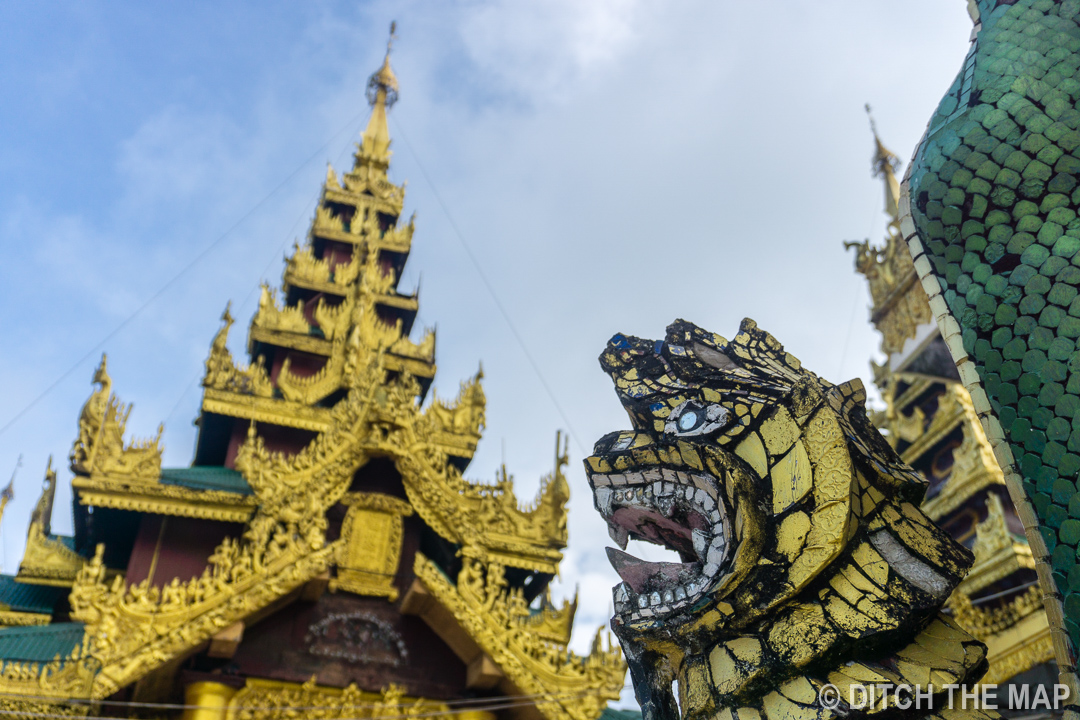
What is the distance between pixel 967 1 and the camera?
3389 mm

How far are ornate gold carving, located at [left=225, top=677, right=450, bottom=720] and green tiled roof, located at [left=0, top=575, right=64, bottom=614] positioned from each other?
3606 mm

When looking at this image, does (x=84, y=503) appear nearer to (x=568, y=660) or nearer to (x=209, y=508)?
(x=209, y=508)

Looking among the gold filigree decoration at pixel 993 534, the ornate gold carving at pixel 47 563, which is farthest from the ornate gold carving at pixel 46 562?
the gold filigree decoration at pixel 993 534

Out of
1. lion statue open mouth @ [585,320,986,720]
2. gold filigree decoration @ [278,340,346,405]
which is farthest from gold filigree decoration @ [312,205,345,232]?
lion statue open mouth @ [585,320,986,720]

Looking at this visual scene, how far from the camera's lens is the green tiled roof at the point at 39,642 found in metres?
7.53

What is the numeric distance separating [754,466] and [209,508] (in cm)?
777

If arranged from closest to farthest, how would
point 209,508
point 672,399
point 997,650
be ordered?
point 672,399 → point 209,508 → point 997,650

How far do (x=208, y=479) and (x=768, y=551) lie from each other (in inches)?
359

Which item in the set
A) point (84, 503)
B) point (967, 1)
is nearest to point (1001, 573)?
point (967, 1)

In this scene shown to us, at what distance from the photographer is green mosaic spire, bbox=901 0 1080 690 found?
258 cm

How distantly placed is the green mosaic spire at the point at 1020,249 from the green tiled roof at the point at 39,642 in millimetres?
7745

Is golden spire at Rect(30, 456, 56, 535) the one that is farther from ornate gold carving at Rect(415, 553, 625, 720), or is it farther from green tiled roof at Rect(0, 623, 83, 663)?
ornate gold carving at Rect(415, 553, 625, 720)

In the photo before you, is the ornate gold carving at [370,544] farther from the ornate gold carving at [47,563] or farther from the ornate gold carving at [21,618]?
the ornate gold carving at [21,618]

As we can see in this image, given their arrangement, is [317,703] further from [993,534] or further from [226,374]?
[993,534]
